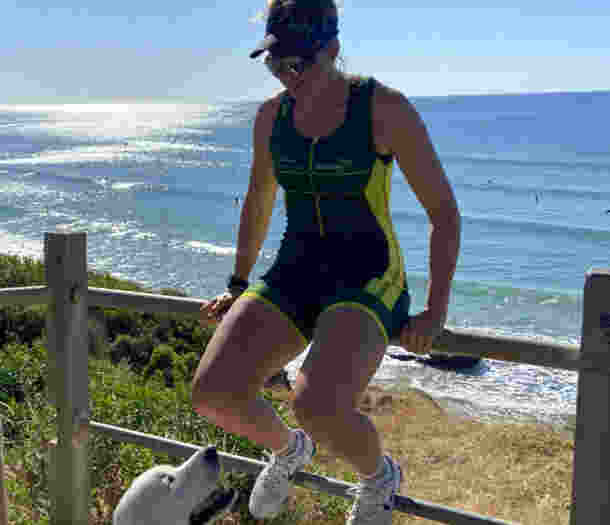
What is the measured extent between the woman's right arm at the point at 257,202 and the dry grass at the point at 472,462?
8.43ft

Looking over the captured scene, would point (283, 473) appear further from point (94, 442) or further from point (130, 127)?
point (130, 127)

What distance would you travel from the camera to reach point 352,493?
100 inches

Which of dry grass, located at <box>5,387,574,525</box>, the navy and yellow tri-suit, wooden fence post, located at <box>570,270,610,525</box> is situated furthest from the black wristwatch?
dry grass, located at <box>5,387,574,525</box>

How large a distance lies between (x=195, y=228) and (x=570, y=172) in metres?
26.3

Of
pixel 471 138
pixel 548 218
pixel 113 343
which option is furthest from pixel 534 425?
pixel 471 138

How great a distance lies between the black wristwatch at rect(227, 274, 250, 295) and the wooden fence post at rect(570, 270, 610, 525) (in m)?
1.23

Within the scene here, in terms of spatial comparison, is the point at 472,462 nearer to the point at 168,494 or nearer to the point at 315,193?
the point at 315,193

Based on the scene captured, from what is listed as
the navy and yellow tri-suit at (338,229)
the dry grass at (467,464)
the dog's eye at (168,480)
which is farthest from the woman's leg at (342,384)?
the dry grass at (467,464)

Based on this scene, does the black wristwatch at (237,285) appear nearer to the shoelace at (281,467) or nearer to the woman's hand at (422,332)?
the shoelace at (281,467)

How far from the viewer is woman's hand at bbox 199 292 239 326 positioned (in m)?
2.74

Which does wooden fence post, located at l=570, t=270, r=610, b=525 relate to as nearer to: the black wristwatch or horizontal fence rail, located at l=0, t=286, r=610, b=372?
horizontal fence rail, located at l=0, t=286, r=610, b=372

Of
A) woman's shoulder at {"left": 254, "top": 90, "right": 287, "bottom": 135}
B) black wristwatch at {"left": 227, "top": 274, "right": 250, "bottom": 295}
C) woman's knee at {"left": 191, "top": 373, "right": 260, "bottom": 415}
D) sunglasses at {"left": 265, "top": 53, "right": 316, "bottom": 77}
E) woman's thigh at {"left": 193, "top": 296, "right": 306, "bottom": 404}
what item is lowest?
woman's knee at {"left": 191, "top": 373, "right": 260, "bottom": 415}

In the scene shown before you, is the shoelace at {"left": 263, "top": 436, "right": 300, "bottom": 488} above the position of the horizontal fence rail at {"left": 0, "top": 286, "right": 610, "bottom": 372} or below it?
below

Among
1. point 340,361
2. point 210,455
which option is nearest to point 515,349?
point 340,361
